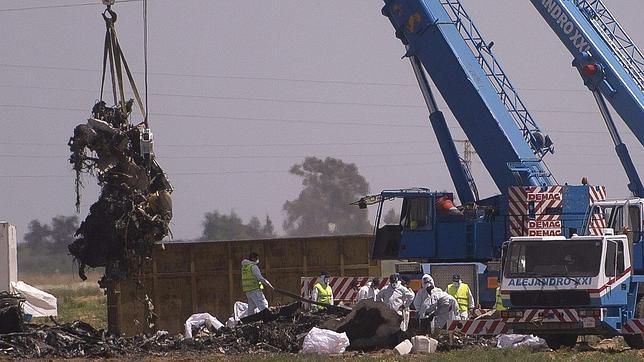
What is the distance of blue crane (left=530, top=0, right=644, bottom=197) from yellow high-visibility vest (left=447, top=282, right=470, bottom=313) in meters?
7.35

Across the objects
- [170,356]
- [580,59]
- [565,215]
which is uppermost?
[580,59]

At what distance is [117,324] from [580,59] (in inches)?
478

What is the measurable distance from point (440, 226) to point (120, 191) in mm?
7844

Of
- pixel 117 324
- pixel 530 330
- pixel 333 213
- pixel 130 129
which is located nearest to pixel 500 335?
pixel 530 330

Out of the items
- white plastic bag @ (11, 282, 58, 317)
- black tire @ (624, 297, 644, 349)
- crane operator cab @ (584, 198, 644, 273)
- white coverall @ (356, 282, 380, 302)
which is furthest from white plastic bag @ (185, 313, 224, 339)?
white plastic bag @ (11, 282, 58, 317)

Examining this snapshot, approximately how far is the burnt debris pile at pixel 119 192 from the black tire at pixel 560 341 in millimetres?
6704

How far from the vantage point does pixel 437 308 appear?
24297mm

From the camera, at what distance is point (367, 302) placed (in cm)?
2262

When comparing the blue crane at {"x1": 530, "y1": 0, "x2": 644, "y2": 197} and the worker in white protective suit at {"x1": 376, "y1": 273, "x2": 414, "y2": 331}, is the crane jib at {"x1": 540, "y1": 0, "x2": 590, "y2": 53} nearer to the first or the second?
the blue crane at {"x1": 530, "y1": 0, "x2": 644, "y2": 197}

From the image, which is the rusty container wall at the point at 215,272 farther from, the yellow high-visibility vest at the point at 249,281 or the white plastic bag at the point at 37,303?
the white plastic bag at the point at 37,303

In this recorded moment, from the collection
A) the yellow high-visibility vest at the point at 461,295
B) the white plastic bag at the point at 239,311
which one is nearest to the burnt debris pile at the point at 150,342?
the yellow high-visibility vest at the point at 461,295

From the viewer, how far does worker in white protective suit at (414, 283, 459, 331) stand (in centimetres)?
2425

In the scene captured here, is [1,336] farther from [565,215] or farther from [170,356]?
[565,215]

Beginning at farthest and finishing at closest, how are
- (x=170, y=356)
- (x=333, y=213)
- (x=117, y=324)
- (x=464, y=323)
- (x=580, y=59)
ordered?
1. (x=333, y=213)
2. (x=580, y=59)
3. (x=117, y=324)
4. (x=464, y=323)
5. (x=170, y=356)
